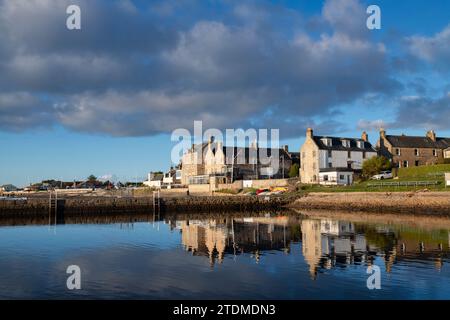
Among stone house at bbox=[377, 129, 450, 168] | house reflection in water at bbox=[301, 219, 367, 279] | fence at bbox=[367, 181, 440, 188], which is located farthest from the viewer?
stone house at bbox=[377, 129, 450, 168]

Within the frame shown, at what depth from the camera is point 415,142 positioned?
82.8 metres

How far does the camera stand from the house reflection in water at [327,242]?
72.0ft

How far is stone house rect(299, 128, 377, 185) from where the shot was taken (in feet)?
246

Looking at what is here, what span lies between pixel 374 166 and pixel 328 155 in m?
8.91

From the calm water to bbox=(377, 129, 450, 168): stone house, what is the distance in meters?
47.7

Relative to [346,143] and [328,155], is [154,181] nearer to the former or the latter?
[346,143]

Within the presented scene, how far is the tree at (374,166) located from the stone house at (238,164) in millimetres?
23424

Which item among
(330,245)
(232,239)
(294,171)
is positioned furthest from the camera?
(294,171)

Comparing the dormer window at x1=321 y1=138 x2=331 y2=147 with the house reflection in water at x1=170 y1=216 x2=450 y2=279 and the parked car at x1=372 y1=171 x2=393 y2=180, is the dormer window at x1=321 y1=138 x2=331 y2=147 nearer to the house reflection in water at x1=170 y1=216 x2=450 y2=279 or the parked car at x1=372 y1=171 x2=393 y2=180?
the parked car at x1=372 y1=171 x2=393 y2=180

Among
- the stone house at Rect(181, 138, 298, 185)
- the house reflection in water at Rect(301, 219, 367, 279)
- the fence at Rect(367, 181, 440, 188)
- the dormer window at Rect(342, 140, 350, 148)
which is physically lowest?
the house reflection in water at Rect(301, 219, 367, 279)

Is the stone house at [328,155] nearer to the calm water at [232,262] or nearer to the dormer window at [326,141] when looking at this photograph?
the dormer window at [326,141]

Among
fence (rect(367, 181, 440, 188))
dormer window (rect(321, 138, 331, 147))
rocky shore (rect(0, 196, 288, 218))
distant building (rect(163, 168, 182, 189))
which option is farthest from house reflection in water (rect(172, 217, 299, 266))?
distant building (rect(163, 168, 182, 189))

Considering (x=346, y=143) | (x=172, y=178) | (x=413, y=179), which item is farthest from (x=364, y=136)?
(x=172, y=178)
